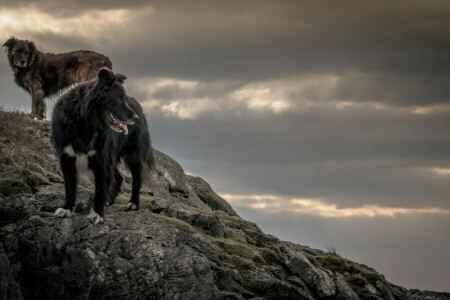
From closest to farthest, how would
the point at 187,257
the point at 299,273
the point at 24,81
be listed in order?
the point at 187,257 → the point at 299,273 → the point at 24,81

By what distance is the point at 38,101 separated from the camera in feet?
65.9

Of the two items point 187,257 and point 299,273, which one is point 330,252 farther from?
point 187,257

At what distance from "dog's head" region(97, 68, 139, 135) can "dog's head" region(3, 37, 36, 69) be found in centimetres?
1189

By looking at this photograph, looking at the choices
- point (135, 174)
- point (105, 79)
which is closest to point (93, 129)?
point (105, 79)

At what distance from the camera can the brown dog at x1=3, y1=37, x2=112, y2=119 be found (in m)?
20.0

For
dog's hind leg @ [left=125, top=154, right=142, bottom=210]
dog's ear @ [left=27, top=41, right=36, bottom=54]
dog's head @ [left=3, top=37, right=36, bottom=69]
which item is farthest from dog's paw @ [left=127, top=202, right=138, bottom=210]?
dog's ear @ [left=27, top=41, right=36, bottom=54]

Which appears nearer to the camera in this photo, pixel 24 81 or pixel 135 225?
pixel 135 225

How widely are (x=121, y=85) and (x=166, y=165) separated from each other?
9.57 m

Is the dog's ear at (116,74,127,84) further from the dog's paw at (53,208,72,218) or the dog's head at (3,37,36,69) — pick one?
the dog's head at (3,37,36,69)

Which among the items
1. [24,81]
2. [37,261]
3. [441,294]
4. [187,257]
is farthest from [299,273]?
[24,81]

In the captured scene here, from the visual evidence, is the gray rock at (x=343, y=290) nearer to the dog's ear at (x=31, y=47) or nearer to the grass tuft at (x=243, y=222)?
the grass tuft at (x=243, y=222)

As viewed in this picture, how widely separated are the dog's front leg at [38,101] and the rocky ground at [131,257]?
594cm

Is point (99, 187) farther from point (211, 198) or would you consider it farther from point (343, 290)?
point (211, 198)

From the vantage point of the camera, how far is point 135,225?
10.5 m
